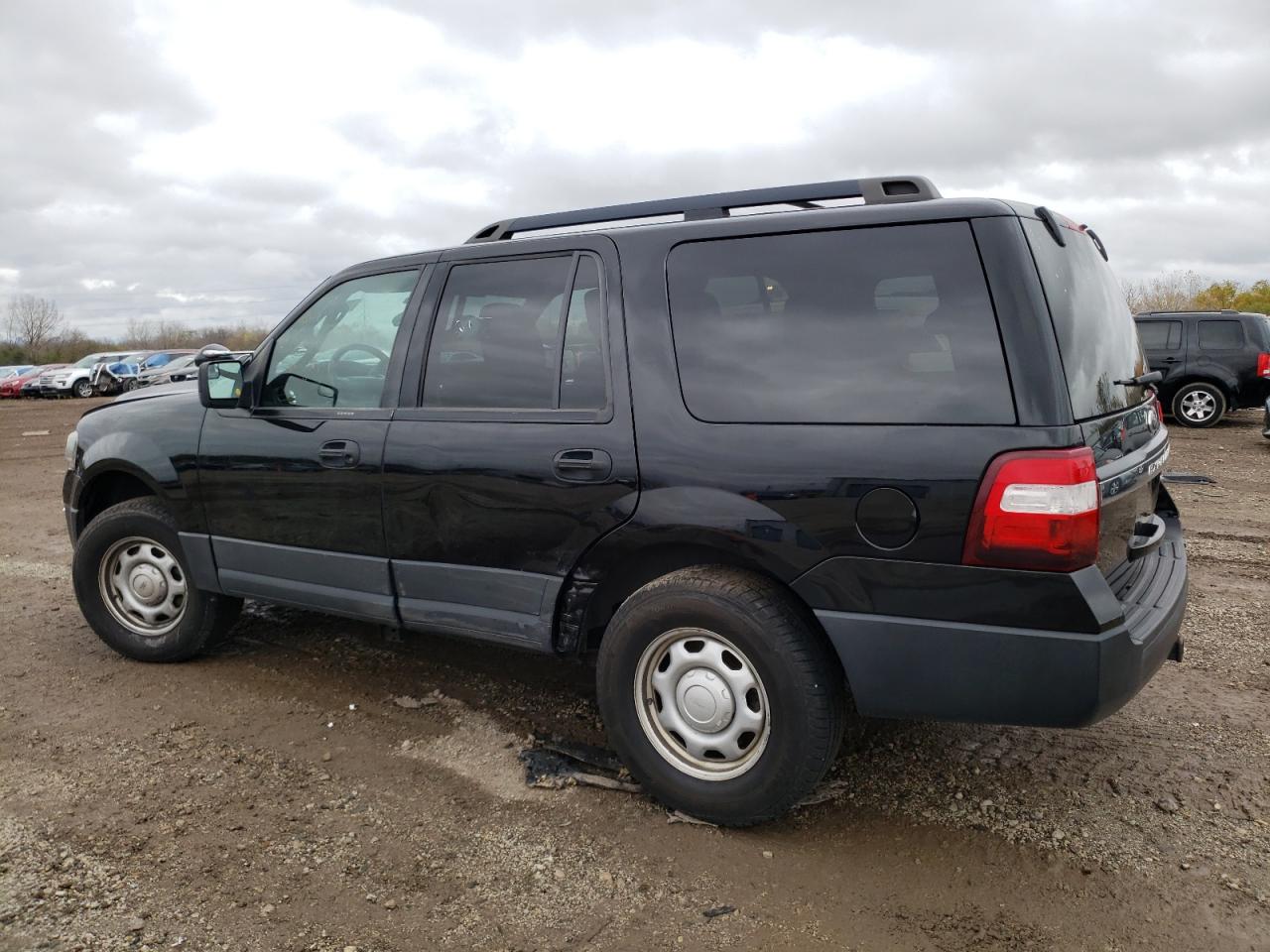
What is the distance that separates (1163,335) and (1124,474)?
1396 cm

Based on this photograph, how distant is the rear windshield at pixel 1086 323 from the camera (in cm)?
267

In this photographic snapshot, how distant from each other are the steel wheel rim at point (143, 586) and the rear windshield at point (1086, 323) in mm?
3911

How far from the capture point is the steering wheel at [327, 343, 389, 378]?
3.84 meters

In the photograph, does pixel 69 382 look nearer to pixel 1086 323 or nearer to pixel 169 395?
pixel 169 395

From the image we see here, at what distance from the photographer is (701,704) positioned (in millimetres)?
3051

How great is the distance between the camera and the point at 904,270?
2.79 m

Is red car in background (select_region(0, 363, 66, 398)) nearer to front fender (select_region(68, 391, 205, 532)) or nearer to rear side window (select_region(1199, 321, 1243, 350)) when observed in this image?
front fender (select_region(68, 391, 205, 532))

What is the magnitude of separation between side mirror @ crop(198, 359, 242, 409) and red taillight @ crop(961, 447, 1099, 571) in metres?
3.21

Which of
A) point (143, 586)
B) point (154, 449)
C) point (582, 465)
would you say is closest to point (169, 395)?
point (154, 449)

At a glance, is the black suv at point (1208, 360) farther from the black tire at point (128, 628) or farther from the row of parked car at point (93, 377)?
the row of parked car at point (93, 377)

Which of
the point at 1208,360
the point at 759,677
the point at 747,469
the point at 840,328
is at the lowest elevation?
the point at 759,677

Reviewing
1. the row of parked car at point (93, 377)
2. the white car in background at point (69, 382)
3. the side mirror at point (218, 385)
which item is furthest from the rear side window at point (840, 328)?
the white car in background at point (69, 382)

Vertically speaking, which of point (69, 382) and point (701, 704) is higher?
point (69, 382)

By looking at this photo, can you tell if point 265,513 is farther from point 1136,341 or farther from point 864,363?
point 1136,341
